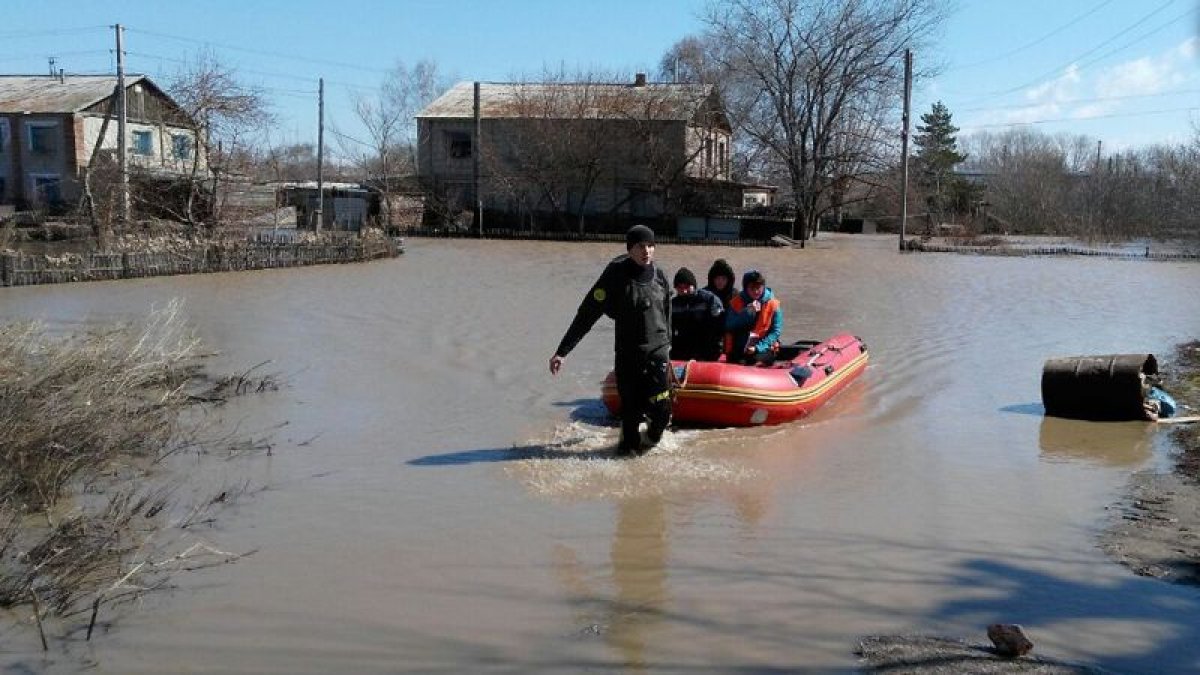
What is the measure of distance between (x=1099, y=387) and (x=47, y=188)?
43.0 metres

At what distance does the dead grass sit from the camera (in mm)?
5012

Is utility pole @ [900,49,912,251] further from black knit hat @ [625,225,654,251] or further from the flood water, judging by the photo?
black knit hat @ [625,225,654,251]

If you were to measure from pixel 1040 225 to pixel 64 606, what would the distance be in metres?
58.7

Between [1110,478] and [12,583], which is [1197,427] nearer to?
[1110,478]

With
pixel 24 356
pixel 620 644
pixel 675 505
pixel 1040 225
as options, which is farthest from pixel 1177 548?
pixel 1040 225

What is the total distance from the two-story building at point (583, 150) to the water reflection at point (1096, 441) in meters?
34.8

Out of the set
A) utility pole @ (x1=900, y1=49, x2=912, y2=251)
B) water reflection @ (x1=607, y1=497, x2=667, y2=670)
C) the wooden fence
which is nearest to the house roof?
the wooden fence

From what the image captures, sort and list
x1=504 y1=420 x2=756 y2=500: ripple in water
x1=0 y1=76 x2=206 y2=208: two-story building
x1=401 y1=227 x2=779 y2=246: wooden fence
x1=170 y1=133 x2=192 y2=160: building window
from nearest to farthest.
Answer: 1. x1=504 y1=420 x2=756 y2=500: ripple in water
2. x1=170 y1=133 x2=192 y2=160: building window
3. x1=401 y1=227 x2=779 y2=246: wooden fence
4. x1=0 y1=76 x2=206 y2=208: two-story building

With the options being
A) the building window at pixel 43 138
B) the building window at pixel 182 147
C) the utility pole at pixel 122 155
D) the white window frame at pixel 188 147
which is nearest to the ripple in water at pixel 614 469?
the utility pole at pixel 122 155

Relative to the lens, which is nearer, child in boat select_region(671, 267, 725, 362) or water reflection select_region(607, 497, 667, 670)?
water reflection select_region(607, 497, 667, 670)

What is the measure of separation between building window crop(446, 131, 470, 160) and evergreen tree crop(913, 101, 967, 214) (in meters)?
21.5

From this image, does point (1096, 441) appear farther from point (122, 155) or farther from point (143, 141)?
point (143, 141)

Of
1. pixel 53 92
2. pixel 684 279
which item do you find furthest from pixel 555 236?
pixel 684 279

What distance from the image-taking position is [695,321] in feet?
30.6
